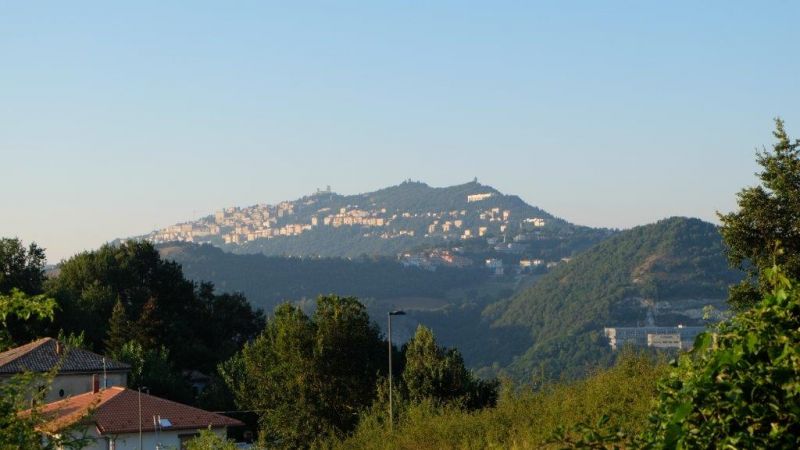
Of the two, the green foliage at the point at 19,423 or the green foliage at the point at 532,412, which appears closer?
the green foliage at the point at 19,423

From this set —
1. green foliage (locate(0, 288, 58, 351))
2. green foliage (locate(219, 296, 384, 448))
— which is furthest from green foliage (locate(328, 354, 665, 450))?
green foliage (locate(219, 296, 384, 448))

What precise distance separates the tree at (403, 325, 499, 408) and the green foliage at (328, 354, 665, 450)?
1963 cm

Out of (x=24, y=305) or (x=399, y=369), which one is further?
(x=399, y=369)

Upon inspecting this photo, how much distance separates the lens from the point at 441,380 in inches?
2079

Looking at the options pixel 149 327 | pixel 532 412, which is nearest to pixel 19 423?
pixel 532 412

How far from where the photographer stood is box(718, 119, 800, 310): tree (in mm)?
32906

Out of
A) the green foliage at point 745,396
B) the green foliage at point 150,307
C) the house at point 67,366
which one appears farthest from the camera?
the green foliage at point 150,307

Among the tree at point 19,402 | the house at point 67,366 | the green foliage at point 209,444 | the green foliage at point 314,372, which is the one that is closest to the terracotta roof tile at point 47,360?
the house at point 67,366

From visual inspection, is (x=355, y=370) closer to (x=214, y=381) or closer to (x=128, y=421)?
(x=128, y=421)

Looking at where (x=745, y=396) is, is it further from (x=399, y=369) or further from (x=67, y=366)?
(x=399, y=369)

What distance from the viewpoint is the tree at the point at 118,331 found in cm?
8231

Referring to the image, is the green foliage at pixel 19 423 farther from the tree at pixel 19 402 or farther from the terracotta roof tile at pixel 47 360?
the terracotta roof tile at pixel 47 360

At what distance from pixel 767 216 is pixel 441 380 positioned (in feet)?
71.4

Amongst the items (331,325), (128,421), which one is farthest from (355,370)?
(128,421)
